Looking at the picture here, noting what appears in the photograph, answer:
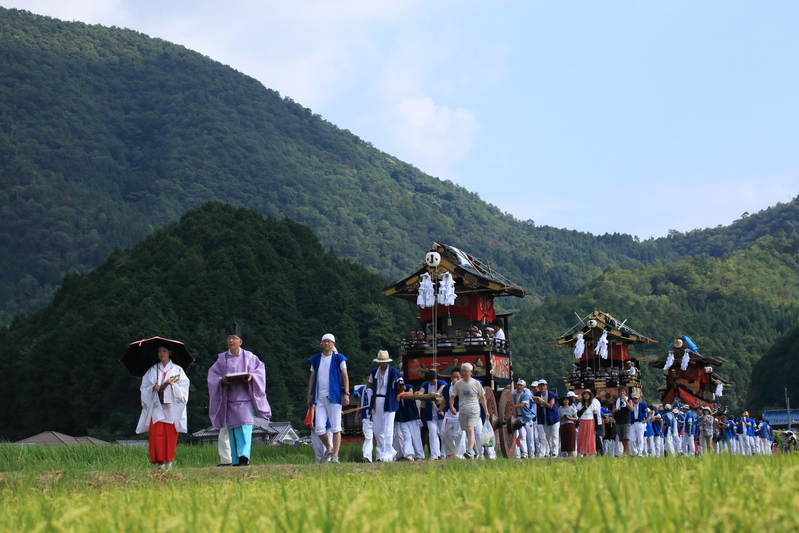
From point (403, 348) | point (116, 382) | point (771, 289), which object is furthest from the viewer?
point (771, 289)

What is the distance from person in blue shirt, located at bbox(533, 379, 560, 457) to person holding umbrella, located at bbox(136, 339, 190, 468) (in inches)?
393

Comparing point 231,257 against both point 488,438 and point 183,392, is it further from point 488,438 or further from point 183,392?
point 183,392

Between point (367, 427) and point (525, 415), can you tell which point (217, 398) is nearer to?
point (367, 427)

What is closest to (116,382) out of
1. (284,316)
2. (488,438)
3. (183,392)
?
(284,316)

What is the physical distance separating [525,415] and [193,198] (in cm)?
14108

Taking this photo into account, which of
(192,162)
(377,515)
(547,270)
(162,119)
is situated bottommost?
(377,515)

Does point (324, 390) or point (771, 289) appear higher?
point (771, 289)

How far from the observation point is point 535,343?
95250 millimetres

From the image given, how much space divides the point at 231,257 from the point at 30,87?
136777 mm

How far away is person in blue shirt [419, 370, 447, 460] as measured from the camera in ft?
61.7

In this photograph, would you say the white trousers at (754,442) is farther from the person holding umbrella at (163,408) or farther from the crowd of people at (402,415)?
the person holding umbrella at (163,408)

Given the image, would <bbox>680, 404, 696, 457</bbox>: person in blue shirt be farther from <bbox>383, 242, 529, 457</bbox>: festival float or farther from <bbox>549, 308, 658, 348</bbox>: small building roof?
<bbox>549, 308, 658, 348</bbox>: small building roof

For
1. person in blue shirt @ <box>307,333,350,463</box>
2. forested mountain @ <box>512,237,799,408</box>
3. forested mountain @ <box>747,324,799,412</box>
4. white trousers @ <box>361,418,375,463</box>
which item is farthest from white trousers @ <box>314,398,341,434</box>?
forested mountain @ <box>512,237,799,408</box>

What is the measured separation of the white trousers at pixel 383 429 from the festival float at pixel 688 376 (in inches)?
1108
